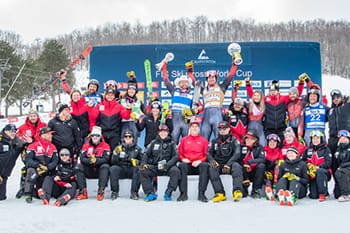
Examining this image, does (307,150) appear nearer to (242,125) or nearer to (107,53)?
(242,125)

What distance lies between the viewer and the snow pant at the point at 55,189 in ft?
17.7

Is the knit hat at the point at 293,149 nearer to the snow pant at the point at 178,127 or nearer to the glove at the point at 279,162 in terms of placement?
the glove at the point at 279,162

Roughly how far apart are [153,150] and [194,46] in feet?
10.8

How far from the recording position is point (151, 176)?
574 centimetres

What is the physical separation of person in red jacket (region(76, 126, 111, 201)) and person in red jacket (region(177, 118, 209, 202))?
3.60ft

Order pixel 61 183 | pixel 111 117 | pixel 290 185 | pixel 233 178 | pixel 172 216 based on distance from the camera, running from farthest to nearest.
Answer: pixel 111 117, pixel 61 183, pixel 233 178, pixel 290 185, pixel 172 216

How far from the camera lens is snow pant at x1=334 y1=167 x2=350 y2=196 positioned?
526cm

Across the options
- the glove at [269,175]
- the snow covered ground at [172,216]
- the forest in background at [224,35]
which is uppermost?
Result: the forest in background at [224,35]

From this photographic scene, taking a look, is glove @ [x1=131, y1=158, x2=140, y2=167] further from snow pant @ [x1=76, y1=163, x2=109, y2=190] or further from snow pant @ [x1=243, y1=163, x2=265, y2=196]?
snow pant @ [x1=243, y1=163, x2=265, y2=196]

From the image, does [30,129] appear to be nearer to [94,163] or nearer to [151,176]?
[94,163]

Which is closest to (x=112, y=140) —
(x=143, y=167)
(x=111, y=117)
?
(x=111, y=117)

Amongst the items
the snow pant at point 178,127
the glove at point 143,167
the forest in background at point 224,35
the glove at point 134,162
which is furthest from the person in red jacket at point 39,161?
the forest in background at point 224,35

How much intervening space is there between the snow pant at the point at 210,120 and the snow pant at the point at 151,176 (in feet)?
4.21

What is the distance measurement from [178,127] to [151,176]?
48.9 inches
